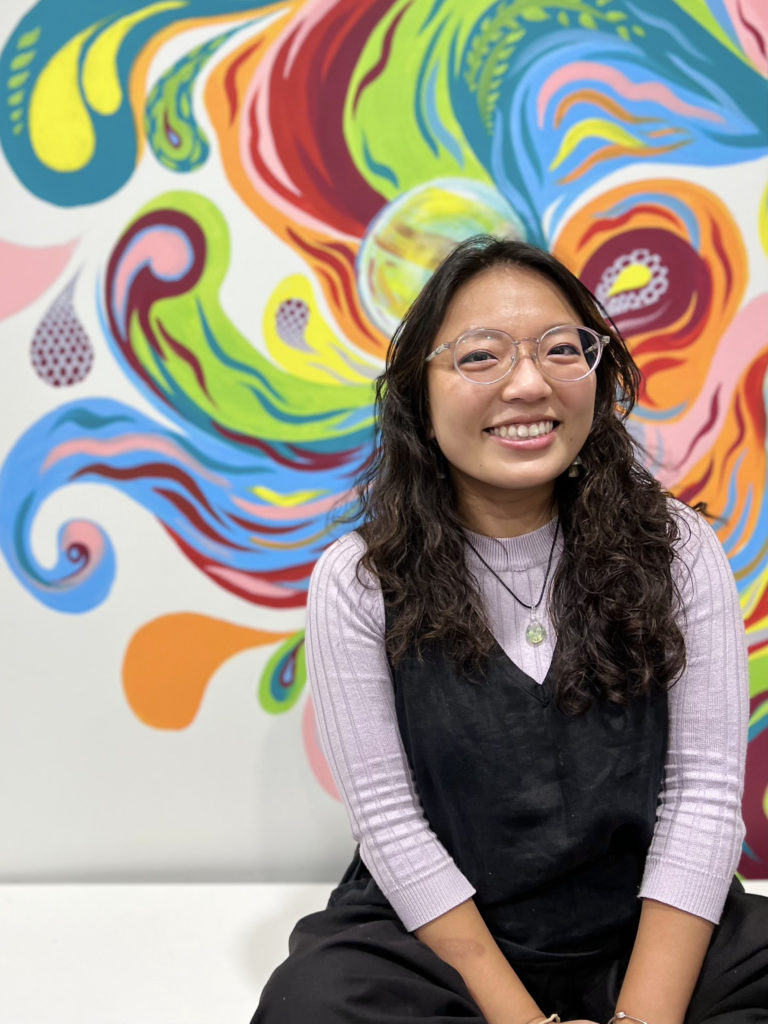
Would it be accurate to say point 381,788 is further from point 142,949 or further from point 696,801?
point 142,949

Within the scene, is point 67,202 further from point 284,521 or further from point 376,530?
point 376,530

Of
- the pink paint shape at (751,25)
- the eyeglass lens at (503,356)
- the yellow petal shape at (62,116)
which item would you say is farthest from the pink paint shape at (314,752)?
the pink paint shape at (751,25)

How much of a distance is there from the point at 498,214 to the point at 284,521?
2.18ft

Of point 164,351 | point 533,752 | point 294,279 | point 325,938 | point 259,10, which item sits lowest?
point 325,938

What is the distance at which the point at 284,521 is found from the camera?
1734 millimetres

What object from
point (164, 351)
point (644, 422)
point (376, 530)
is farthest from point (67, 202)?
point (644, 422)

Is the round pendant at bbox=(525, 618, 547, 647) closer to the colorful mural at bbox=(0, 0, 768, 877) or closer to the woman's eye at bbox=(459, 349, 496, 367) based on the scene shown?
the woman's eye at bbox=(459, 349, 496, 367)

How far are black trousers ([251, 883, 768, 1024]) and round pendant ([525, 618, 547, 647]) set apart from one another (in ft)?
1.29

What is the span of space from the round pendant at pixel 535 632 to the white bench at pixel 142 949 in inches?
27.8

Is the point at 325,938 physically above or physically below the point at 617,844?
below

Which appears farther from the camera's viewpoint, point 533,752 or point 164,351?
point 164,351

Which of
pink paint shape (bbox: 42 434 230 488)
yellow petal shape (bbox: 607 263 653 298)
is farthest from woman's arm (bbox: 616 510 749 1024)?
pink paint shape (bbox: 42 434 230 488)

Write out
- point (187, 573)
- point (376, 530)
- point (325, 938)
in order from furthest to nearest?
point (187, 573) → point (376, 530) → point (325, 938)

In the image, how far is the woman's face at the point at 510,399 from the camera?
117 cm
